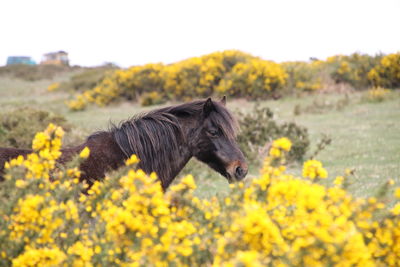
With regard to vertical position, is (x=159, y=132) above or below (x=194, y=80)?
below

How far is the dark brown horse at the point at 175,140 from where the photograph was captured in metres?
4.00

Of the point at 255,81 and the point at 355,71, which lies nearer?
the point at 255,81

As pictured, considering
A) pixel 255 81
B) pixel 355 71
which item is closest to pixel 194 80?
pixel 255 81

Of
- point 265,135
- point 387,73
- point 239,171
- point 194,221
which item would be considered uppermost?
point 387,73

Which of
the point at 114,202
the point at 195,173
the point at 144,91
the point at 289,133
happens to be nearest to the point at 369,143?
the point at 289,133

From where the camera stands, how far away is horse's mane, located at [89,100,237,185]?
4.02 meters

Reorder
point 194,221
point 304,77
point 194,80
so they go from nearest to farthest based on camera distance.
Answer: point 194,221 → point 304,77 → point 194,80

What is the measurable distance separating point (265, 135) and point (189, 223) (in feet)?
25.5

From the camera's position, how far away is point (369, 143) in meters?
10.5

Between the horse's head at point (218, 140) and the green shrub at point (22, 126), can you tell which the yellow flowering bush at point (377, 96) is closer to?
the green shrub at point (22, 126)

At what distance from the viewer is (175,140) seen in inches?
164

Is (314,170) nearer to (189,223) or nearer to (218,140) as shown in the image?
(189,223)

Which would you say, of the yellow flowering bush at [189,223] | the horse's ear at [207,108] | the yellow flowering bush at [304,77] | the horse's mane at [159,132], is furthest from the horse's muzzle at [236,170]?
the yellow flowering bush at [304,77]

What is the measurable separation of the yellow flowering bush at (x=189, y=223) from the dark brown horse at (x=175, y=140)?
1374 millimetres
